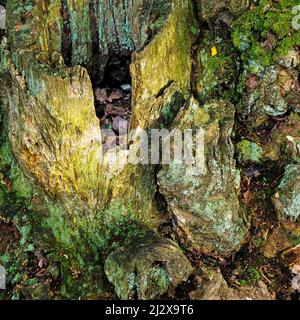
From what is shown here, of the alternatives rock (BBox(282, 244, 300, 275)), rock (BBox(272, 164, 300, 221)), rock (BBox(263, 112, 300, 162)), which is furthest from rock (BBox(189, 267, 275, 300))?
rock (BBox(263, 112, 300, 162))

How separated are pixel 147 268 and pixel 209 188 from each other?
49.0 inches

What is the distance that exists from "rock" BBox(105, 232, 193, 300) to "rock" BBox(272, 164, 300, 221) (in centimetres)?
140

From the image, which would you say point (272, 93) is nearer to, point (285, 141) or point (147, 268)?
point (285, 141)

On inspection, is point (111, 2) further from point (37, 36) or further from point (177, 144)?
point (177, 144)

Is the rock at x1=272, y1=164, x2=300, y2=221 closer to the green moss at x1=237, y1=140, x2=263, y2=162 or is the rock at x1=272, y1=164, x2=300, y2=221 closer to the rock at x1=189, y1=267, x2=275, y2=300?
the green moss at x1=237, y1=140, x2=263, y2=162

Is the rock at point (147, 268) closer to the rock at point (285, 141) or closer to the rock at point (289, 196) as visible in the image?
the rock at point (289, 196)

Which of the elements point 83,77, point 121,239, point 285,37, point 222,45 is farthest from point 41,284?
point 285,37

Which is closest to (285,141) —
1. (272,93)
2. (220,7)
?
(272,93)

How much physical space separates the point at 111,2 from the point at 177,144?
2254 millimetres

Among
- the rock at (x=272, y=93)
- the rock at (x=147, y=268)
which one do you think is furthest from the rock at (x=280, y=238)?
the rock at (x=272, y=93)

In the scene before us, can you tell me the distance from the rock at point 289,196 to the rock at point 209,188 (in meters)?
0.50

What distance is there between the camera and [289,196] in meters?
6.31

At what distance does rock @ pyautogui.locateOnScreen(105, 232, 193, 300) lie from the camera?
19.2ft

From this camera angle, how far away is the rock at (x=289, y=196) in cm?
627
